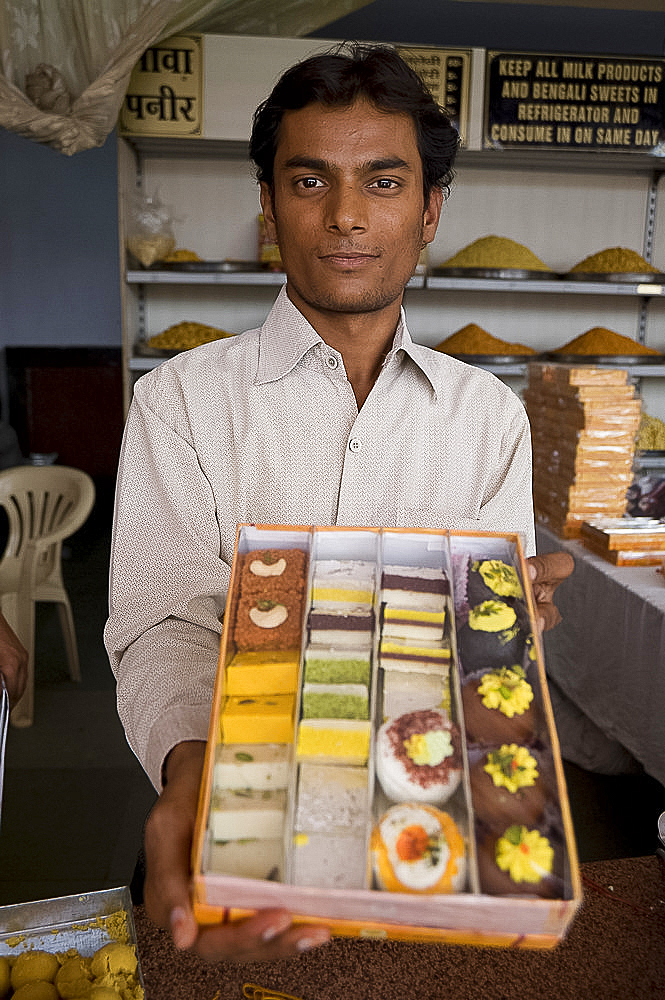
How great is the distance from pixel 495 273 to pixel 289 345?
210 centimetres

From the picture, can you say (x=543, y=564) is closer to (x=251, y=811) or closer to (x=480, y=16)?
(x=251, y=811)

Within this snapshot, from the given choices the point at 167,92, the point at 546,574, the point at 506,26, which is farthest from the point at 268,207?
the point at 506,26

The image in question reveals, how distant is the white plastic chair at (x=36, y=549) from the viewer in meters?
2.94

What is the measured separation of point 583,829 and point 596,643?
1.73 feet

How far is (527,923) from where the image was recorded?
1.61 feet

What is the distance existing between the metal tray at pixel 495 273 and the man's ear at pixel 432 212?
184 cm

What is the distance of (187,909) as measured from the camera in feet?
1.78

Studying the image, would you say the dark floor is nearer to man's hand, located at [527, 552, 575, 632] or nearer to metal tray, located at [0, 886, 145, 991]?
metal tray, located at [0, 886, 145, 991]

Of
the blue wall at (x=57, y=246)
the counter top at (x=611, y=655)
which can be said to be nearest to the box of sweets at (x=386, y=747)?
the counter top at (x=611, y=655)

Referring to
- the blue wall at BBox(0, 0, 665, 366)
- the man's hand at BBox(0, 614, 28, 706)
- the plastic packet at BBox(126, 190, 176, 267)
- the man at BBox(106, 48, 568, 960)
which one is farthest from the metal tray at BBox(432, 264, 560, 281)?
the blue wall at BBox(0, 0, 665, 366)

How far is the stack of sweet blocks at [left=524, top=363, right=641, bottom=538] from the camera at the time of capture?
7.96 feet

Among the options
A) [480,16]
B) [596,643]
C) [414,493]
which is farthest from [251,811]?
[480,16]

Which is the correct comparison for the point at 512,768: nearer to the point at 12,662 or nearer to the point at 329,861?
the point at 329,861

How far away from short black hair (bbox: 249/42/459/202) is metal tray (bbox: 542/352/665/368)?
6.63 ft
